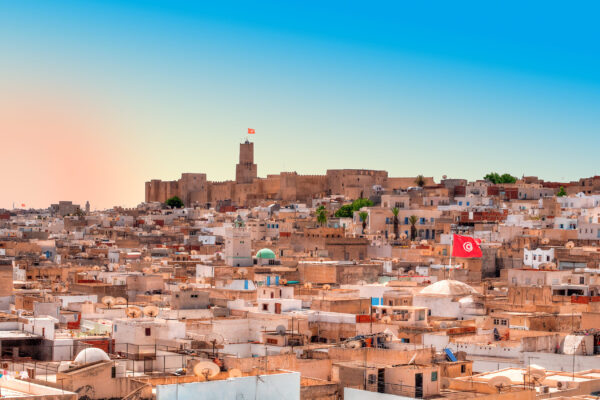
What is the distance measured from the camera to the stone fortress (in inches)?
3844

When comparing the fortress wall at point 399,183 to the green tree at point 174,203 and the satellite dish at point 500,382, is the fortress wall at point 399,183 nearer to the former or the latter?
the green tree at point 174,203

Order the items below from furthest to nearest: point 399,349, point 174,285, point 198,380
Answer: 1. point 174,285
2. point 399,349
3. point 198,380

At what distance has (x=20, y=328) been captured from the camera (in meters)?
24.0

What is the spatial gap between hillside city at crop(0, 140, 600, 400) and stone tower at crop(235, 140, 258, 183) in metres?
31.0

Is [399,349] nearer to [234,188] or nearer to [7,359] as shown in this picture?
[7,359]

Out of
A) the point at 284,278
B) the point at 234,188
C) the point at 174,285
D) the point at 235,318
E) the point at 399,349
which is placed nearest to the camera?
the point at 399,349

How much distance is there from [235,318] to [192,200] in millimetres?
82396

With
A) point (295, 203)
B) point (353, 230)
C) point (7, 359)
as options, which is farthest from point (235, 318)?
point (295, 203)

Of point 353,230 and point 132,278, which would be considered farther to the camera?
point 353,230

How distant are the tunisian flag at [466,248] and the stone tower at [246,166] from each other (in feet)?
211

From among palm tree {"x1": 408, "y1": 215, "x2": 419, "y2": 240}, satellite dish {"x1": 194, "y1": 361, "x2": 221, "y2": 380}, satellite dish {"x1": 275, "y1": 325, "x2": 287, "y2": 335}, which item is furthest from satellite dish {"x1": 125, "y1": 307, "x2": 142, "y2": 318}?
palm tree {"x1": 408, "y1": 215, "x2": 419, "y2": 240}

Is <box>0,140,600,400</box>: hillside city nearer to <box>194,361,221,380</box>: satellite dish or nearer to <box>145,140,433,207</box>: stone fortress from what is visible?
<box>194,361,221,380</box>: satellite dish

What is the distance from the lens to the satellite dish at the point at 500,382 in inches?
706

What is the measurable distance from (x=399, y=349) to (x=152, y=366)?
495cm
